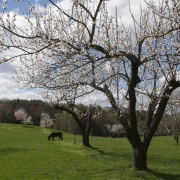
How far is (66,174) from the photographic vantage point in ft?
33.1

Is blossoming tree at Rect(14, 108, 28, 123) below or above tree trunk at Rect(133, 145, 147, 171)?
above

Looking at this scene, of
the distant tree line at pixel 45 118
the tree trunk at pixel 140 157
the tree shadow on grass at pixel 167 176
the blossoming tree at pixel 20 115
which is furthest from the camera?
the blossoming tree at pixel 20 115

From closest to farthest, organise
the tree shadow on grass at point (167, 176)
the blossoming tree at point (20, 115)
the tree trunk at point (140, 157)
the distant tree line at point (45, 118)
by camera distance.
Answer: the tree shadow on grass at point (167, 176)
the tree trunk at point (140, 157)
the distant tree line at point (45, 118)
the blossoming tree at point (20, 115)

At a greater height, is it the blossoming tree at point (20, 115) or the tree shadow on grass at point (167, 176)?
the blossoming tree at point (20, 115)

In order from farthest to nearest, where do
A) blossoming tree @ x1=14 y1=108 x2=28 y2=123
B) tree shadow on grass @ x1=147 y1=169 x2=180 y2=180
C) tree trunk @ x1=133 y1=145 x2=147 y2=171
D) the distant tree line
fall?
blossoming tree @ x1=14 y1=108 x2=28 y2=123 → the distant tree line → tree trunk @ x1=133 y1=145 x2=147 y2=171 → tree shadow on grass @ x1=147 y1=169 x2=180 y2=180

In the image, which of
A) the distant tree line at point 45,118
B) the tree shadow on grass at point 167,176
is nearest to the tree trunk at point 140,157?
the tree shadow on grass at point 167,176

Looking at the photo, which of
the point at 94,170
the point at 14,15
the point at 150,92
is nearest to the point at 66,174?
the point at 94,170

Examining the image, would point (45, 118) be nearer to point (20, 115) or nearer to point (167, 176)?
point (20, 115)

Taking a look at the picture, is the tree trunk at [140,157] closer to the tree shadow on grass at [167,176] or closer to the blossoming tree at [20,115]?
the tree shadow on grass at [167,176]

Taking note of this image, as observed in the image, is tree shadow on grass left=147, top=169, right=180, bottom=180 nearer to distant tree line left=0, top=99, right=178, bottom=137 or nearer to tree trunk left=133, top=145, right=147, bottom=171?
tree trunk left=133, top=145, right=147, bottom=171

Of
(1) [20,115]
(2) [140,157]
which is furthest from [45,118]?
(2) [140,157]

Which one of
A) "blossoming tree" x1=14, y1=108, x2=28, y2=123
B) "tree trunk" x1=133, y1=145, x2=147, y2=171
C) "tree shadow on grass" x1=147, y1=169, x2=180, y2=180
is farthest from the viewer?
"blossoming tree" x1=14, y1=108, x2=28, y2=123

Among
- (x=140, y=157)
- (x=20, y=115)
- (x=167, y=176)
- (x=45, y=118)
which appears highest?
(x=20, y=115)

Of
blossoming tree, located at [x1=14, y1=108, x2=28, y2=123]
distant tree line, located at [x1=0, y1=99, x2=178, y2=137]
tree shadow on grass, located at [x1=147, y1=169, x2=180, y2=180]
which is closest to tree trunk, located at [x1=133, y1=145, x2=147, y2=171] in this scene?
tree shadow on grass, located at [x1=147, y1=169, x2=180, y2=180]
